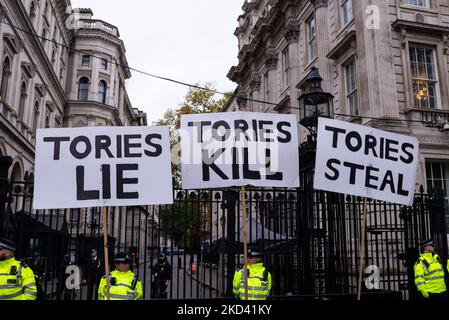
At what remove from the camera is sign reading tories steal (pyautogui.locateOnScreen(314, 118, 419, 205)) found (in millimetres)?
6016

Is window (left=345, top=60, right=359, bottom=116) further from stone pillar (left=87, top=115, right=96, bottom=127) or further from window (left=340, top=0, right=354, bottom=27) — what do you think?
stone pillar (left=87, top=115, right=96, bottom=127)

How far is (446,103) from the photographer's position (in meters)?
15.5

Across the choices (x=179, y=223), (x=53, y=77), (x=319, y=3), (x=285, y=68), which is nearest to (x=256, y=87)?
(x=285, y=68)

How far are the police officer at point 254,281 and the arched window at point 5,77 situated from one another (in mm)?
20576

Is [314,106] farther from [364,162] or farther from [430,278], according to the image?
[430,278]

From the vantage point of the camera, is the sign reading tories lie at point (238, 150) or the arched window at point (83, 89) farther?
the arched window at point (83, 89)

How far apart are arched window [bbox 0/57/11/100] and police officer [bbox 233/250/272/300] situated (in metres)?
20.6

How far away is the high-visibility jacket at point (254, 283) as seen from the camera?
5.97 metres

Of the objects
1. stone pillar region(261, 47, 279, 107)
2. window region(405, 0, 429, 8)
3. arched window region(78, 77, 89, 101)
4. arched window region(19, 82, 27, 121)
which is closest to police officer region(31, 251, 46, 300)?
window region(405, 0, 429, 8)

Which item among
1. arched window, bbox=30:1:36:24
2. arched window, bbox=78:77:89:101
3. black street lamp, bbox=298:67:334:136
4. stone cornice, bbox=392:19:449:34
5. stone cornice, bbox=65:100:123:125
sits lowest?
black street lamp, bbox=298:67:334:136

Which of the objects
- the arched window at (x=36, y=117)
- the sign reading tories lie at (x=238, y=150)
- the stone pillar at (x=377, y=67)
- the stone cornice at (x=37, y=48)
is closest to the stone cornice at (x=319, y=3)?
the stone pillar at (x=377, y=67)

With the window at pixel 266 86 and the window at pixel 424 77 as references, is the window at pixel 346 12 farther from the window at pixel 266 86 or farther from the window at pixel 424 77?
the window at pixel 266 86

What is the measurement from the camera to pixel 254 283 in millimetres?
6094
